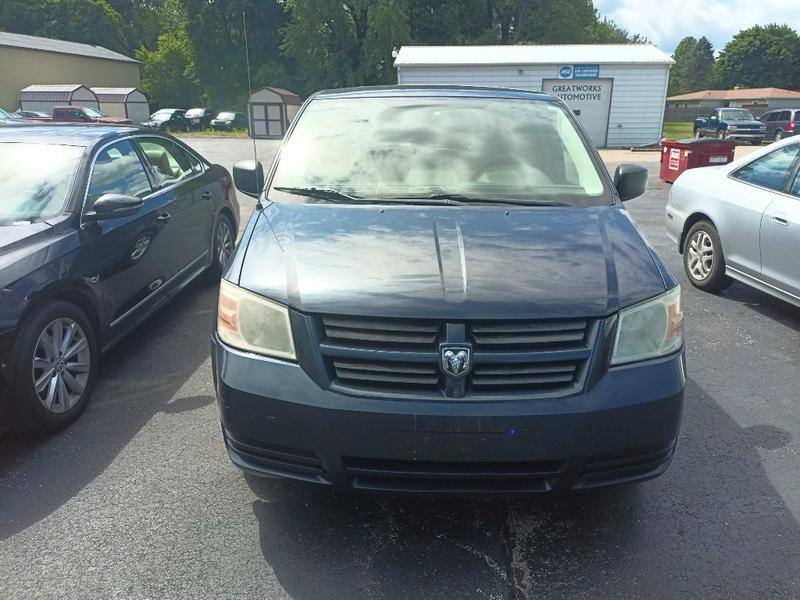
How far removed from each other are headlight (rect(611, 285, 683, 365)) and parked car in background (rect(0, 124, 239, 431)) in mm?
2831

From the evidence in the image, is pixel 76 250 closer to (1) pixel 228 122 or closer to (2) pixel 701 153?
(2) pixel 701 153

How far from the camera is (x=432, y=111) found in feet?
Result: 11.9

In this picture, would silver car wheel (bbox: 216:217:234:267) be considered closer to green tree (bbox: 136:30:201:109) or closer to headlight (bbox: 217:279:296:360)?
headlight (bbox: 217:279:296:360)

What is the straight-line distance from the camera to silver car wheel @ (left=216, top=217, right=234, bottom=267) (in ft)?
19.9

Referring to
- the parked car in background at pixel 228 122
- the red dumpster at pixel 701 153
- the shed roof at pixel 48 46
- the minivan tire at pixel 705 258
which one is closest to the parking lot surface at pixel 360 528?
the minivan tire at pixel 705 258

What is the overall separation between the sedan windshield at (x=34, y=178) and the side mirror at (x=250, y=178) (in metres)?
1.06

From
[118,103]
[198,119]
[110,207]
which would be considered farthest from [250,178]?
[118,103]

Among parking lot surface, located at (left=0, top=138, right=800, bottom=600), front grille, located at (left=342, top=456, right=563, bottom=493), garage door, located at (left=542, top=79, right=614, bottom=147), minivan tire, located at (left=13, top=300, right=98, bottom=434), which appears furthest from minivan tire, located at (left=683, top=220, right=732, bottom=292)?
garage door, located at (left=542, top=79, right=614, bottom=147)

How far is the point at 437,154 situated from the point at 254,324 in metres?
1.58

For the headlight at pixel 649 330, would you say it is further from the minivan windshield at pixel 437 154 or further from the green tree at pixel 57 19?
the green tree at pixel 57 19

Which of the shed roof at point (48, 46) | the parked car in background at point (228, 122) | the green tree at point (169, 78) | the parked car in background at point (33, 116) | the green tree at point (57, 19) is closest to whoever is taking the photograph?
the parked car in background at point (33, 116)

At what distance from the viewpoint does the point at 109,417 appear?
353 cm

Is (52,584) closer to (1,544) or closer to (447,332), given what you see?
(1,544)

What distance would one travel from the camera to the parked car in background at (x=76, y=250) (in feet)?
10.2
